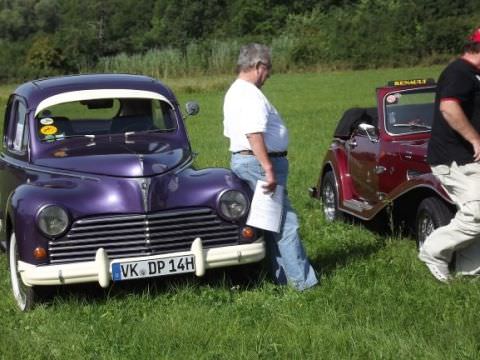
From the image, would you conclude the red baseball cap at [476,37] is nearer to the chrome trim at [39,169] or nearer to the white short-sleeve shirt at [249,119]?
the white short-sleeve shirt at [249,119]

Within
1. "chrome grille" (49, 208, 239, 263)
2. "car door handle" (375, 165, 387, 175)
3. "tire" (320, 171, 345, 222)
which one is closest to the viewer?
"chrome grille" (49, 208, 239, 263)

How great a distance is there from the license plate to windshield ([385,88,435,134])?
10.7ft

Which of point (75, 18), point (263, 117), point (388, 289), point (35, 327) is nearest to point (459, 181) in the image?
point (388, 289)

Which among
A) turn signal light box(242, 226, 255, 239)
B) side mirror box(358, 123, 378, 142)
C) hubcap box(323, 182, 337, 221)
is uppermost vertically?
side mirror box(358, 123, 378, 142)

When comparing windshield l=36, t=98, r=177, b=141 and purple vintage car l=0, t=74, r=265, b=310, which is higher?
windshield l=36, t=98, r=177, b=141

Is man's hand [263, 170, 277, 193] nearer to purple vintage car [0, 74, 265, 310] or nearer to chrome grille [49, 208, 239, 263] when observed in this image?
purple vintage car [0, 74, 265, 310]

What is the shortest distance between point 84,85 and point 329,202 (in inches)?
131

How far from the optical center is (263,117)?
5.57 metres

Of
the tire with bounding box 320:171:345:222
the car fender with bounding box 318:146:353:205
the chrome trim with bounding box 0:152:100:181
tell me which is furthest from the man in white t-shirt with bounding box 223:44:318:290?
the tire with bounding box 320:171:345:222

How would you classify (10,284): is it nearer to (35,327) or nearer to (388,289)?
(35,327)

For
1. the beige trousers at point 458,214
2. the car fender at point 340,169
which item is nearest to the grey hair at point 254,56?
the beige trousers at point 458,214

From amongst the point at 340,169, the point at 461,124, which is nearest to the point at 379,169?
the point at 340,169

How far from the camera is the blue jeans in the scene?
5816mm

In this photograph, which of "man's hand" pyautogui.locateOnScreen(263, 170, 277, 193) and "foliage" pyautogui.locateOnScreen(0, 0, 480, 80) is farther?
"foliage" pyautogui.locateOnScreen(0, 0, 480, 80)
